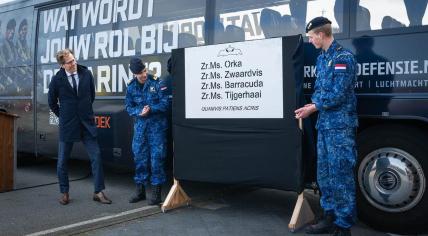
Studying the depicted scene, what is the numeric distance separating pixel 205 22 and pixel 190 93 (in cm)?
93

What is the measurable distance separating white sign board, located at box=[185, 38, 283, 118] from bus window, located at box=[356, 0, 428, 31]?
80 cm

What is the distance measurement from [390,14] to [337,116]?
3.55 ft

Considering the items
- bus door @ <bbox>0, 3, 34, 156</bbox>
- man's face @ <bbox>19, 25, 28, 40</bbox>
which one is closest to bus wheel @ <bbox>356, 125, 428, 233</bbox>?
bus door @ <bbox>0, 3, 34, 156</bbox>

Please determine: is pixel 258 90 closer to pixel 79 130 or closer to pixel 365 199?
pixel 365 199

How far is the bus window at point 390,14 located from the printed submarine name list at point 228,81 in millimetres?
1072

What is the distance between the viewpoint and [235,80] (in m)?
4.98

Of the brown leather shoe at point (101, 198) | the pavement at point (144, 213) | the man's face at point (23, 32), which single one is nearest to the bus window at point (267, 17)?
the pavement at point (144, 213)

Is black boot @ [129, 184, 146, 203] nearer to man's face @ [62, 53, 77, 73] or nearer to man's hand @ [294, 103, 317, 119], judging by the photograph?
man's face @ [62, 53, 77, 73]

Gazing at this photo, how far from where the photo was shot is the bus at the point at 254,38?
4.39 meters

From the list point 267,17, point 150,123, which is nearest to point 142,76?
point 150,123

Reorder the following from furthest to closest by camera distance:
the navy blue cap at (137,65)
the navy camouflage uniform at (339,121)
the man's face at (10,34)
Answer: the man's face at (10,34)
the navy blue cap at (137,65)
the navy camouflage uniform at (339,121)

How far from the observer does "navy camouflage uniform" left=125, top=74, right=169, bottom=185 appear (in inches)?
221

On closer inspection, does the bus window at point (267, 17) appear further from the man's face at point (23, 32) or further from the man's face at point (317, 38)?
the man's face at point (23, 32)

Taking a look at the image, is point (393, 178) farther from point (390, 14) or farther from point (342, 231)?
point (390, 14)
